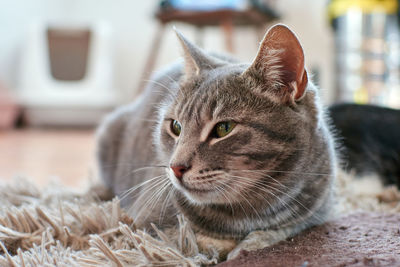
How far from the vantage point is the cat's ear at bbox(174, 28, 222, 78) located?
3.58 ft

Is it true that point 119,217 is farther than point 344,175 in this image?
No

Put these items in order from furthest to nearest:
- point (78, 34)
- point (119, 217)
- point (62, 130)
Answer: point (78, 34) → point (62, 130) → point (119, 217)

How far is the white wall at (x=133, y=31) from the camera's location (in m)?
4.55

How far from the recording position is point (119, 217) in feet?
3.55

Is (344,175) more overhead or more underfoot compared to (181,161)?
more underfoot

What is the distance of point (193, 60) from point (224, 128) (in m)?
0.26

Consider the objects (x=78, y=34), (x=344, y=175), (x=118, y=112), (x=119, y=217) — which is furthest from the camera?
(x=78, y=34)

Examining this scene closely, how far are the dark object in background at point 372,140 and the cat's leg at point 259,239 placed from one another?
0.65 metres

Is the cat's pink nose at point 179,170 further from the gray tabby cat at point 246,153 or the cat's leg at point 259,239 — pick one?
the cat's leg at point 259,239

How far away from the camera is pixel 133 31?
5.29 metres

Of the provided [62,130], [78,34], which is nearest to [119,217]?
[62,130]

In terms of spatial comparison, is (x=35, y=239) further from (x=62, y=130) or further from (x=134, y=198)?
(x=62, y=130)

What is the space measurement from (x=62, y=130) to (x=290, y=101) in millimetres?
3714

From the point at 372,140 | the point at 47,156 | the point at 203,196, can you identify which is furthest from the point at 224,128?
the point at 47,156
